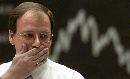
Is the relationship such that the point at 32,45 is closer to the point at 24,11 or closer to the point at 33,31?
the point at 33,31

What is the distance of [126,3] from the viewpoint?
10.4 feet

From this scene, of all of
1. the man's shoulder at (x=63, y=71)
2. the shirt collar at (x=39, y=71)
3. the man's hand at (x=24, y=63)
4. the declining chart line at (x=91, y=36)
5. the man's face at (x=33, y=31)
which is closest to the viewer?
the man's hand at (x=24, y=63)

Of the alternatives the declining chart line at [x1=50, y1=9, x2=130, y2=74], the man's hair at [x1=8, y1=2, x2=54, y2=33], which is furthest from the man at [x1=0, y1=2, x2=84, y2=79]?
the declining chart line at [x1=50, y1=9, x2=130, y2=74]

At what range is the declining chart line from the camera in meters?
3.17

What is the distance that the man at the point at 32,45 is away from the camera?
5.43 ft

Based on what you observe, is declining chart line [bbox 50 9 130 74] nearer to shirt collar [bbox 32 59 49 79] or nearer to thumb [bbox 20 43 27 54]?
shirt collar [bbox 32 59 49 79]

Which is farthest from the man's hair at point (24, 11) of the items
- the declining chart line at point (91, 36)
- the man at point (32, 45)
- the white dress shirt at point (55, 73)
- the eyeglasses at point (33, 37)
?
the declining chart line at point (91, 36)

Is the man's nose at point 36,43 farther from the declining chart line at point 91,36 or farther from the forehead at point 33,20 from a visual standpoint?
the declining chart line at point 91,36

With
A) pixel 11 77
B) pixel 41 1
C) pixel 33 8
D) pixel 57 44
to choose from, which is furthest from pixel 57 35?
pixel 11 77

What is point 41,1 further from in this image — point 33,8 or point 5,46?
point 33,8

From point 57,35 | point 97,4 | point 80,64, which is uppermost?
point 97,4

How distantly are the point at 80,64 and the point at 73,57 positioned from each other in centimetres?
8

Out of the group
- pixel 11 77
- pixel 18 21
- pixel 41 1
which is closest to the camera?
Result: pixel 11 77

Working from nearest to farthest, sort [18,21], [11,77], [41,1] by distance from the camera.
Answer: [11,77]
[18,21]
[41,1]
